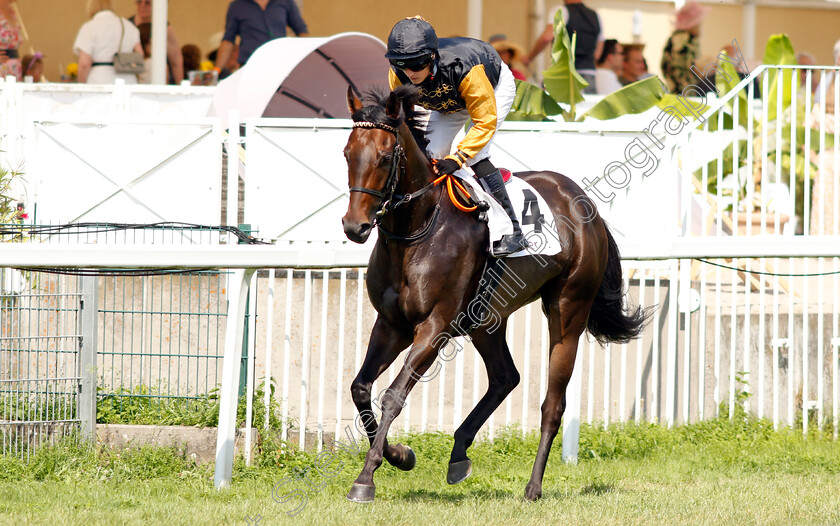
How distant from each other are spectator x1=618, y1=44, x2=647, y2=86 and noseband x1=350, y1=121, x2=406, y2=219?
11272 millimetres

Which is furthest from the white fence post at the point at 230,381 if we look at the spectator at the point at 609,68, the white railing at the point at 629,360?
the spectator at the point at 609,68

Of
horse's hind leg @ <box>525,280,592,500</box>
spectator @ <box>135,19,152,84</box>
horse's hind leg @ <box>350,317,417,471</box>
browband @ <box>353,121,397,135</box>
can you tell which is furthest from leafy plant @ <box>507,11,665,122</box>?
spectator @ <box>135,19,152,84</box>

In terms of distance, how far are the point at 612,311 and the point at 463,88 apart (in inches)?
74.2

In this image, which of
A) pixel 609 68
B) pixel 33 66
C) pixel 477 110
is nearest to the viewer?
pixel 477 110

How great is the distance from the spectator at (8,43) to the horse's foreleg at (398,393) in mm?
8906

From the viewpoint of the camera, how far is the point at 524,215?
5602mm

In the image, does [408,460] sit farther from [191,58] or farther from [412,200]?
[191,58]

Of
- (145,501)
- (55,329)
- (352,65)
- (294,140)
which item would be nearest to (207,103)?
(352,65)

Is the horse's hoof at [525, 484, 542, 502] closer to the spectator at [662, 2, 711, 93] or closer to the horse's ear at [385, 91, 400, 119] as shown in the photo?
the horse's ear at [385, 91, 400, 119]

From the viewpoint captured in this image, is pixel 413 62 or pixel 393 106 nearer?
Result: pixel 393 106

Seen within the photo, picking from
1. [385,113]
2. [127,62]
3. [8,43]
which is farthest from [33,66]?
[385,113]

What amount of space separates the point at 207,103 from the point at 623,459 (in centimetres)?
678

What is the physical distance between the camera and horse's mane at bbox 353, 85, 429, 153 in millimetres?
4738

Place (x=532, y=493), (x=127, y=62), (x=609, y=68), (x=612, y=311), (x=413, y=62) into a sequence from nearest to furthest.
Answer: (x=413, y=62) → (x=532, y=493) → (x=612, y=311) → (x=127, y=62) → (x=609, y=68)
